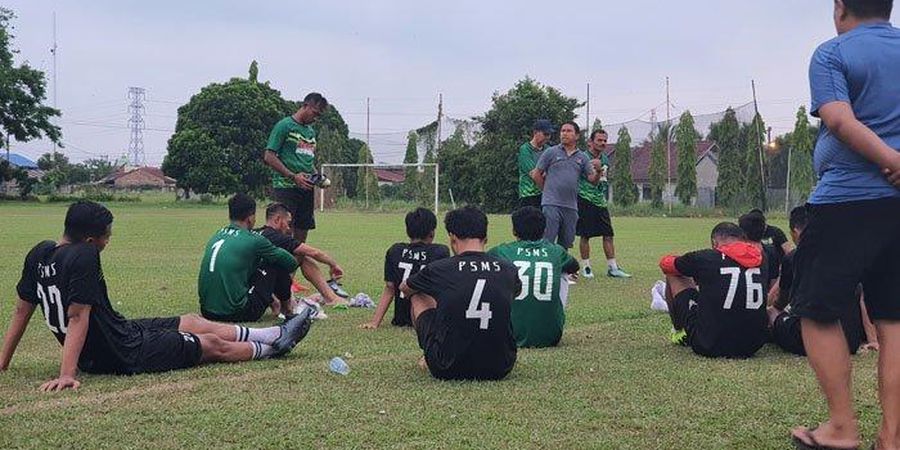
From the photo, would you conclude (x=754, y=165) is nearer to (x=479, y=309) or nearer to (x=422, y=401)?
(x=479, y=309)

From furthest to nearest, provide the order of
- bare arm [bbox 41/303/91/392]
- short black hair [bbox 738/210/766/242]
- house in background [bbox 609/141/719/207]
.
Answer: house in background [bbox 609/141/719/207] < short black hair [bbox 738/210/766/242] < bare arm [bbox 41/303/91/392]

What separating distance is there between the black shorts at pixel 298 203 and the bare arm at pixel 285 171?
0.58ft

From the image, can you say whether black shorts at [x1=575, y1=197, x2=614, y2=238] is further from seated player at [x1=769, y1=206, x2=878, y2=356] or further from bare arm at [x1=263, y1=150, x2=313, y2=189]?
seated player at [x1=769, y1=206, x2=878, y2=356]

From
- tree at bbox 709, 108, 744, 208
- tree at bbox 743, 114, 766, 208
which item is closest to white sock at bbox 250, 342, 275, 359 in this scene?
tree at bbox 743, 114, 766, 208

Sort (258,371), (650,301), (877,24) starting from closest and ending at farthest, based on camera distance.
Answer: (877,24) → (258,371) → (650,301)

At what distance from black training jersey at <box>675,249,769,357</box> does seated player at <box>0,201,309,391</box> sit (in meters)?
2.99

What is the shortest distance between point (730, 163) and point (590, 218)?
116 ft

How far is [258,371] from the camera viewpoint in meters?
5.66

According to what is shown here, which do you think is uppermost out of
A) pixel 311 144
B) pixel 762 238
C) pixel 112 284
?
pixel 311 144

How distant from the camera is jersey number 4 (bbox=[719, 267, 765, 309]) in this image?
5.93m

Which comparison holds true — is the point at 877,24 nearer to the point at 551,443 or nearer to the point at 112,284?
the point at 551,443

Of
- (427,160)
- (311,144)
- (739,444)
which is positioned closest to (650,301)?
(311,144)

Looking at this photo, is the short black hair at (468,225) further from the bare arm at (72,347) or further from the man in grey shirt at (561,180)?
the man in grey shirt at (561,180)

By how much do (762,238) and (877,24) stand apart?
12.1ft
